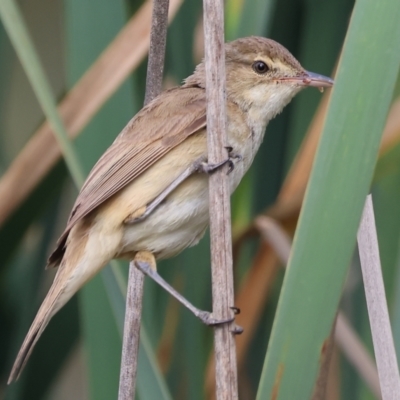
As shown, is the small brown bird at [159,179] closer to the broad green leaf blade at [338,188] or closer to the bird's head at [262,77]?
the bird's head at [262,77]

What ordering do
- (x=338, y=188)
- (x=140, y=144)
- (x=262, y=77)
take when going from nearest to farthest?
(x=338, y=188) → (x=140, y=144) → (x=262, y=77)

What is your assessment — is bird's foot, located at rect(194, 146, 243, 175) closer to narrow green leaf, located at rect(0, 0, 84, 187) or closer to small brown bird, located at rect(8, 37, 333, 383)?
small brown bird, located at rect(8, 37, 333, 383)

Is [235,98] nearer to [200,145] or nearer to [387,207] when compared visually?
[200,145]

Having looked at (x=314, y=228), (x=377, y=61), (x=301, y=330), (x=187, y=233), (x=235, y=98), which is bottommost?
(x=301, y=330)

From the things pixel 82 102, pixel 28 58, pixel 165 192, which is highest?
pixel 82 102

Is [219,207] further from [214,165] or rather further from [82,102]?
[82,102]

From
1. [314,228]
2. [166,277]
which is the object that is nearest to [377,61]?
[314,228]

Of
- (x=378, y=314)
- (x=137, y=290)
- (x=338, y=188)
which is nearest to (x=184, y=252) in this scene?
(x=137, y=290)
